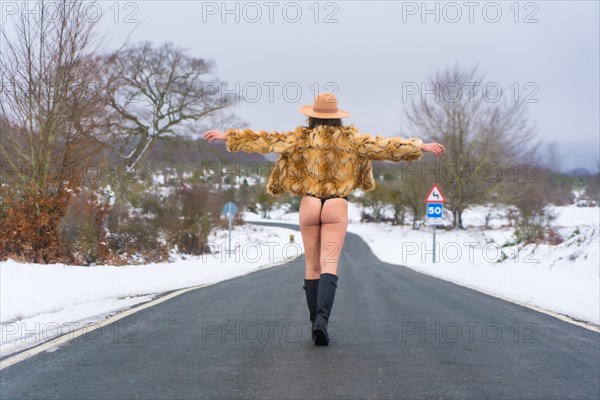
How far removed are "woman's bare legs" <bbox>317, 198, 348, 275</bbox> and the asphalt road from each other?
625 millimetres

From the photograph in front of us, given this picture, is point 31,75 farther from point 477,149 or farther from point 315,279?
point 477,149

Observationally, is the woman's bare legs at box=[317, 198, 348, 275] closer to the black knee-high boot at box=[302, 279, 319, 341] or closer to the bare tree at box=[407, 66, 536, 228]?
the black knee-high boot at box=[302, 279, 319, 341]

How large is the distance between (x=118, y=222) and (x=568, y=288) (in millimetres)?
14949

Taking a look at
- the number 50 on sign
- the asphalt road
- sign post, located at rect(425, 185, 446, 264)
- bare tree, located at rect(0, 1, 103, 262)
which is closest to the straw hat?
the asphalt road

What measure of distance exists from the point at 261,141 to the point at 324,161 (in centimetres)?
53

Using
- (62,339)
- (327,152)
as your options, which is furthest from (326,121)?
(62,339)

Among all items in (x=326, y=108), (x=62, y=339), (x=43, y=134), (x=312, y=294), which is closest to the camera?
(x=62, y=339)

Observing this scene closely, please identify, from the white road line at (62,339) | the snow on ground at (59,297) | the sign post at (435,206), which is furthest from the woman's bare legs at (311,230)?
the sign post at (435,206)

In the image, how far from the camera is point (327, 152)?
461 cm

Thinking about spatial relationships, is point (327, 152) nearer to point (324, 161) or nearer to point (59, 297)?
point (324, 161)

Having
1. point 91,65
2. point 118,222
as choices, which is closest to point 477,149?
point 118,222

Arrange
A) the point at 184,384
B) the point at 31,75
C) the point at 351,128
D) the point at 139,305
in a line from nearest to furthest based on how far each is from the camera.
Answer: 1. the point at 184,384
2. the point at 351,128
3. the point at 139,305
4. the point at 31,75

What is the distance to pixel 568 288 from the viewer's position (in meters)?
9.06

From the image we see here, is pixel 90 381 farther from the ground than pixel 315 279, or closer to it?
closer to it
